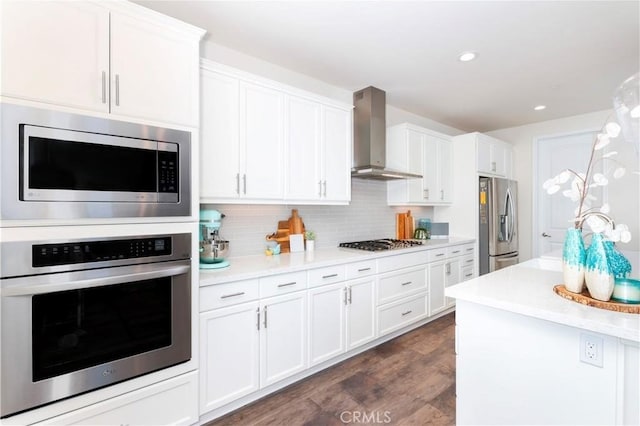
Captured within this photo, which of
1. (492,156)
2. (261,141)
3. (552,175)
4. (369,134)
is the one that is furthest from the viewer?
(552,175)

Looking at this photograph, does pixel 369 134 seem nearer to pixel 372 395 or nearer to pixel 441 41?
pixel 441 41

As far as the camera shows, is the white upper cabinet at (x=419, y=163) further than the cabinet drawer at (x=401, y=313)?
Yes

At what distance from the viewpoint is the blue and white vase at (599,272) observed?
1.25 m

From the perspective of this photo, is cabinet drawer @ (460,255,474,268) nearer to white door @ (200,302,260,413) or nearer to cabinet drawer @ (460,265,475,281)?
cabinet drawer @ (460,265,475,281)

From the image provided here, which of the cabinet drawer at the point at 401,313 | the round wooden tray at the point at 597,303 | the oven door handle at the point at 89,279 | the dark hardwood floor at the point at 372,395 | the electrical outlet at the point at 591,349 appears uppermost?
the oven door handle at the point at 89,279

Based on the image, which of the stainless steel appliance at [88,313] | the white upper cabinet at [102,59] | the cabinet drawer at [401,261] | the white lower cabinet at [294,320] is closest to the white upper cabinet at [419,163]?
the cabinet drawer at [401,261]

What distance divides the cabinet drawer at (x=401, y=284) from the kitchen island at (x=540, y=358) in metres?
1.24

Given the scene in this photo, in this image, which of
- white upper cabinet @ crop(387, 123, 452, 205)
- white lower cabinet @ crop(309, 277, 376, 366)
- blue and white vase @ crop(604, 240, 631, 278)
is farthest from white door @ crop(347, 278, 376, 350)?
blue and white vase @ crop(604, 240, 631, 278)

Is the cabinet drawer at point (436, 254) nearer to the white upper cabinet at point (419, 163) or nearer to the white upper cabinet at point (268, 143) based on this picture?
the white upper cabinet at point (419, 163)

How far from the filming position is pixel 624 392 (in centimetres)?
113

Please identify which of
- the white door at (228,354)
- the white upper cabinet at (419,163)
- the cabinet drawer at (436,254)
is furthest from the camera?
the white upper cabinet at (419,163)

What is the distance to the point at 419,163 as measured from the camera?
12.2 ft

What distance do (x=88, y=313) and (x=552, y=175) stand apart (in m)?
5.59

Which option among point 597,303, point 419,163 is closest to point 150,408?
point 597,303
